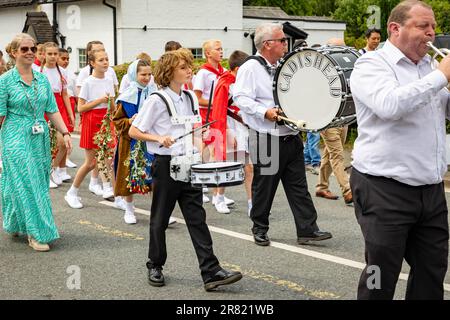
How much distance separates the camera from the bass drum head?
6627mm

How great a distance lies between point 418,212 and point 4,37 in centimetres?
3476

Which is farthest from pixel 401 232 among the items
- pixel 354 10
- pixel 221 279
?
pixel 354 10

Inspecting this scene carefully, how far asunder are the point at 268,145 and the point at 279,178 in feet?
1.05

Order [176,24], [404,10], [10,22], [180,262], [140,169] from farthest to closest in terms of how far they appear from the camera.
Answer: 1. [10,22]
2. [176,24]
3. [140,169]
4. [180,262]
5. [404,10]

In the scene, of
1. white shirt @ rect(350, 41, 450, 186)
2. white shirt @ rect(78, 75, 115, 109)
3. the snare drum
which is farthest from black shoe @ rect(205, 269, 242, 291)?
white shirt @ rect(78, 75, 115, 109)

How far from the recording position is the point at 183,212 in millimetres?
5949

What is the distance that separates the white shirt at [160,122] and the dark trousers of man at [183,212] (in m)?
0.09

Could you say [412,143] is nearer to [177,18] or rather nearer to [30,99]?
[30,99]

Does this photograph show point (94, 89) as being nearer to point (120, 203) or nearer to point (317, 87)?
point (120, 203)

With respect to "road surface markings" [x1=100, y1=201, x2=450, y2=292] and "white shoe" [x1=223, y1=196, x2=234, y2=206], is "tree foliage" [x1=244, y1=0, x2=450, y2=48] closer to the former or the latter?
"white shoe" [x1=223, y1=196, x2=234, y2=206]

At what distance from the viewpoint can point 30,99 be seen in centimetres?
710

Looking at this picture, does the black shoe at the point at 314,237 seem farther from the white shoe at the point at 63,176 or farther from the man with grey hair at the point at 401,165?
the white shoe at the point at 63,176

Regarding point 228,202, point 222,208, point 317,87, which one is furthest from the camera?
point 228,202
